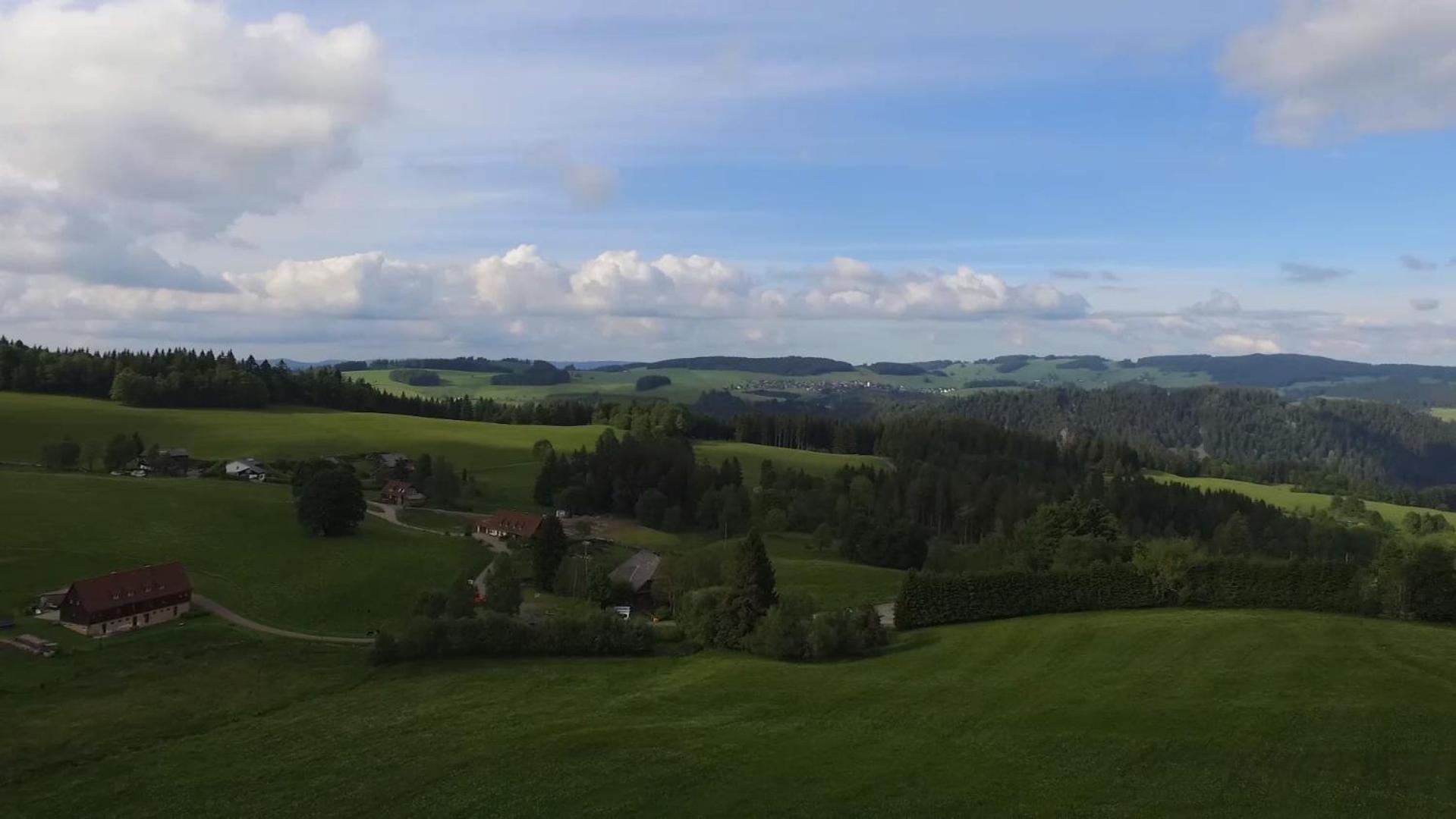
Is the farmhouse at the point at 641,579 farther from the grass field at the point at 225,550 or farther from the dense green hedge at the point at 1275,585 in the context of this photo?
the dense green hedge at the point at 1275,585

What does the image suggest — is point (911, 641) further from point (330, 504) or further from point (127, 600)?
point (330, 504)

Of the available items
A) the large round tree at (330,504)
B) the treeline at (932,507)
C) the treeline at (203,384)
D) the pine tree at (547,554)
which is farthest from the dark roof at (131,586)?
the treeline at (203,384)

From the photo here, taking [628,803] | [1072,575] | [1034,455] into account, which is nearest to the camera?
[628,803]

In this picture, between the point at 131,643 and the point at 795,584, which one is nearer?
the point at 131,643

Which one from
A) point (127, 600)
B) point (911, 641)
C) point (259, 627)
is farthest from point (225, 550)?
point (911, 641)

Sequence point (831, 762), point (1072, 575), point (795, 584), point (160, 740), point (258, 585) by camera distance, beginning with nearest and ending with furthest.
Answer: point (831, 762)
point (160, 740)
point (1072, 575)
point (258, 585)
point (795, 584)

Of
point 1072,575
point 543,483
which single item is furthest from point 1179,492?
point 543,483

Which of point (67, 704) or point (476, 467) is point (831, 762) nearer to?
point (67, 704)
